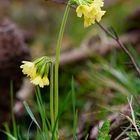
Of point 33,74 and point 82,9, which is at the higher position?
point 82,9

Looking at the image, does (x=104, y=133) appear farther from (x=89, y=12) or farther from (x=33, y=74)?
(x=89, y=12)

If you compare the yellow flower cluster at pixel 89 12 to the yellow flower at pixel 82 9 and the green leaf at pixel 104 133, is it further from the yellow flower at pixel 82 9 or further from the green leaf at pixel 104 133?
the green leaf at pixel 104 133

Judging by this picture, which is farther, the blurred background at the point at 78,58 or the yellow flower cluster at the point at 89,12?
the blurred background at the point at 78,58

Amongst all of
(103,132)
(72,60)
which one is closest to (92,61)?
(72,60)

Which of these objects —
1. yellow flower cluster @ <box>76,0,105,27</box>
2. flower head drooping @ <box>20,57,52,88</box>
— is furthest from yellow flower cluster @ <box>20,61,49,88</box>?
yellow flower cluster @ <box>76,0,105,27</box>

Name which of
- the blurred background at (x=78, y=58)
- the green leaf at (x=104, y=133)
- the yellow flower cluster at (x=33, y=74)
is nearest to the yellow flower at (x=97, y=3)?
the blurred background at (x=78, y=58)

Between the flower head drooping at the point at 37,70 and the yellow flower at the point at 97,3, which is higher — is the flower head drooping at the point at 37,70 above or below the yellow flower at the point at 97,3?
below

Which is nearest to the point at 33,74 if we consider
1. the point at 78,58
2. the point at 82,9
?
the point at 82,9

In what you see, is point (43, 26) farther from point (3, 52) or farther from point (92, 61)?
point (3, 52)

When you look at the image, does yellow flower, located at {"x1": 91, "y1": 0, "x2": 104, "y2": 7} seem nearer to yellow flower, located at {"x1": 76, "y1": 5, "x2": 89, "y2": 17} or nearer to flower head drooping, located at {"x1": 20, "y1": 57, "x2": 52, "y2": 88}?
yellow flower, located at {"x1": 76, "y1": 5, "x2": 89, "y2": 17}
